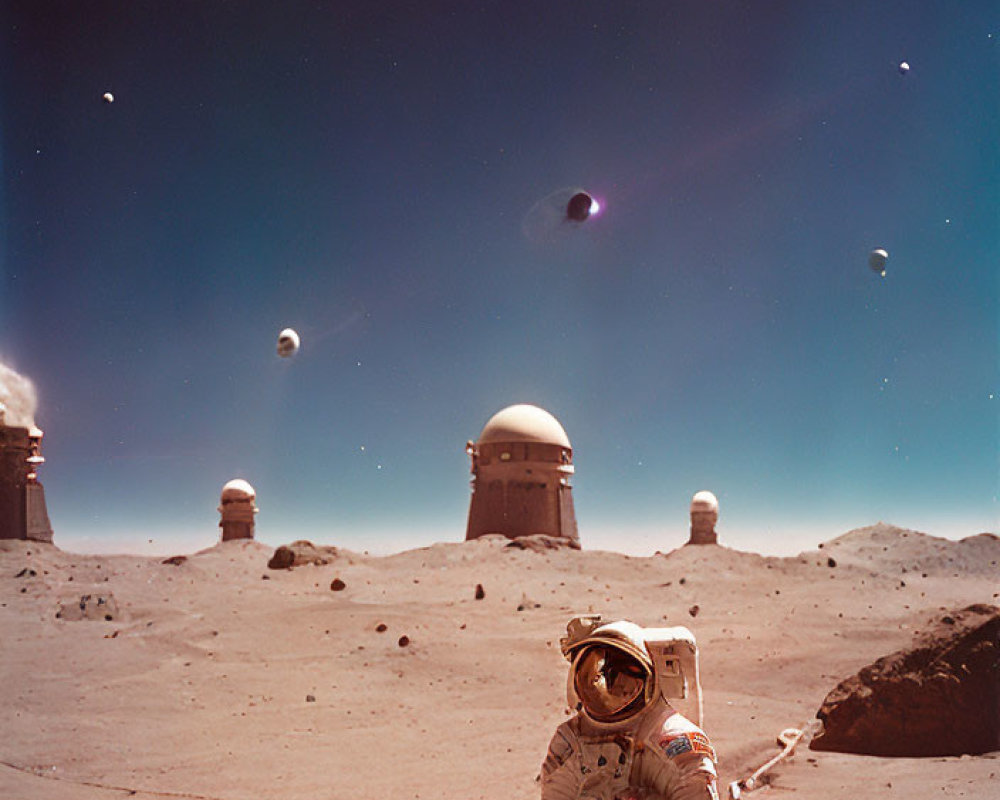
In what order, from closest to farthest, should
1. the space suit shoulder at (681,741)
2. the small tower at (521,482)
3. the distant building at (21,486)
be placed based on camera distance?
the space suit shoulder at (681,741), the distant building at (21,486), the small tower at (521,482)

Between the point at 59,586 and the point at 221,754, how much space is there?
11.0 meters

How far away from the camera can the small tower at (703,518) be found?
3141 cm

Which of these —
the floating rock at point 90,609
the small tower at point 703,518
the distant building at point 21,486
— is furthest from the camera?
the small tower at point 703,518

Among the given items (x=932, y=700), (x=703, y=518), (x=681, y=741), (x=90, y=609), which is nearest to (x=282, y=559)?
(x=90, y=609)

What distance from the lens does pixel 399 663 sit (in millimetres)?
10633

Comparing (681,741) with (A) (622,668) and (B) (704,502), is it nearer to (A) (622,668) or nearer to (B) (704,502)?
(A) (622,668)

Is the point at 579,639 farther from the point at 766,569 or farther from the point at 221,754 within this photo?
the point at 766,569

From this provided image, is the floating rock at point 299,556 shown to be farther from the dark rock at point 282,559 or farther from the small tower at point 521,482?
the small tower at point 521,482

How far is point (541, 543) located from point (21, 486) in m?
16.9

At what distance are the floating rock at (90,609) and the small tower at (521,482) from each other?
41.2ft

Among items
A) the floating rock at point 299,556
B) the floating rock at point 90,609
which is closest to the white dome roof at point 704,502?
the floating rock at point 299,556

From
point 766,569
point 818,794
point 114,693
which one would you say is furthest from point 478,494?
point 818,794

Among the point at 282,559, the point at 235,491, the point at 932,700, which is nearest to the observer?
the point at 932,700

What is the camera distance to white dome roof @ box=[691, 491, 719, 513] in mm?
31422
